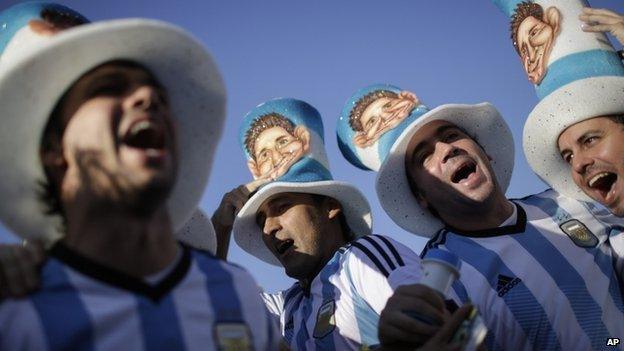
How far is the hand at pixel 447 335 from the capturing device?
1.88 m

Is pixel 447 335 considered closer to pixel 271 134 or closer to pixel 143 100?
pixel 143 100

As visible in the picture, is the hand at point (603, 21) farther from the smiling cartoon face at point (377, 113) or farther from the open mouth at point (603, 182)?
the smiling cartoon face at point (377, 113)

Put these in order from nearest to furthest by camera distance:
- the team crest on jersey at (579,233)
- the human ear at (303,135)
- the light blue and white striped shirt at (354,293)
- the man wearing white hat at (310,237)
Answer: the light blue and white striped shirt at (354,293)
the man wearing white hat at (310,237)
the team crest on jersey at (579,233)
the human ear at (303,135)

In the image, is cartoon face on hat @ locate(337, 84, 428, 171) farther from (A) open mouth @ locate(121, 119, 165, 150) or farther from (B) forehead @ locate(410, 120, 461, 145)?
(A) open mouth @ locate(121, 119, 165, 150)

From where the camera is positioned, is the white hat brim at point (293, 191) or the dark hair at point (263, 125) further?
the dark hair at point (263, 125)

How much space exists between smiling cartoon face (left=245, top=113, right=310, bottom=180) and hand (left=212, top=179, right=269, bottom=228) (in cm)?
17

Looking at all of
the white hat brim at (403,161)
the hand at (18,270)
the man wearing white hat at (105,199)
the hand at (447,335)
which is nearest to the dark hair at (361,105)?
the white hat brim at (403,161)

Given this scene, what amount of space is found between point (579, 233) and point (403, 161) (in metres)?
1.31

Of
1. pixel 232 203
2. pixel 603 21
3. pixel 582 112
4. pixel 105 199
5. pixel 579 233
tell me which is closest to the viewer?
pixel 105 199

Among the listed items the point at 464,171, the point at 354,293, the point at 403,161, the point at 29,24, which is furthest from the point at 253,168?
the point at 29,24

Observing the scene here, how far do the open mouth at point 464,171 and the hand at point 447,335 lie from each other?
78.0 inches

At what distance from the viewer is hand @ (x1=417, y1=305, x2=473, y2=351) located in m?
1.88

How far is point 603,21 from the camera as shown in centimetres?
388

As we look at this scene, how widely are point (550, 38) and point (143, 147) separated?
3.25m
